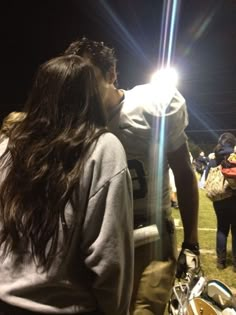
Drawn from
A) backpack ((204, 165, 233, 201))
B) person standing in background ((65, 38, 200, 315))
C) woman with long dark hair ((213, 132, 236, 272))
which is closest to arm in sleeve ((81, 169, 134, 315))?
person standing in background ((65, 38, 200, 315))

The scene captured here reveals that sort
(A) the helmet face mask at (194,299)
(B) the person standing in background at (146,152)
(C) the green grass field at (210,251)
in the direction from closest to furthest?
A: (B) the person standing in background at (146,152), (A) the helmet face mask at (194,299), (C) the green grass field at (210,251)

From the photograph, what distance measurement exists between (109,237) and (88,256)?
0.08 metres

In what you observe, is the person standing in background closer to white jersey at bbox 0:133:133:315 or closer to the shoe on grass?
white jersey at bbox 0:133:133:315

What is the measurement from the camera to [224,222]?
5555 millimetres

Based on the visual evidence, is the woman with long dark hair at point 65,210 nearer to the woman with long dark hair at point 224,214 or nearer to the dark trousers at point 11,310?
the dark trousers at point 11,310

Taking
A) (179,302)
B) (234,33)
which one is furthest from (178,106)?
(234,33)

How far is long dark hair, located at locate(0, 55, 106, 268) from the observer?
1.20m

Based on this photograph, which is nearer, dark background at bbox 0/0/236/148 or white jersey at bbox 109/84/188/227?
white jersey at bbox 109/84/188/227

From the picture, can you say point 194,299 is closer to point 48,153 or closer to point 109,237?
point 109,237

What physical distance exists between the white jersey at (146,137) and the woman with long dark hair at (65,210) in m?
0.47

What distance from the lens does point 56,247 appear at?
1197mm

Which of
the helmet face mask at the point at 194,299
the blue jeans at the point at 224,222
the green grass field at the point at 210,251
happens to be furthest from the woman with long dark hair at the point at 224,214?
the helmet face mask at the point at 194,299

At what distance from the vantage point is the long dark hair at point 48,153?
47.1 inches

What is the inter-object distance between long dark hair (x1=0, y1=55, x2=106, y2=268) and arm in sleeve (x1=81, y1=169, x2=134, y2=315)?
0.09 metres
